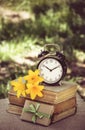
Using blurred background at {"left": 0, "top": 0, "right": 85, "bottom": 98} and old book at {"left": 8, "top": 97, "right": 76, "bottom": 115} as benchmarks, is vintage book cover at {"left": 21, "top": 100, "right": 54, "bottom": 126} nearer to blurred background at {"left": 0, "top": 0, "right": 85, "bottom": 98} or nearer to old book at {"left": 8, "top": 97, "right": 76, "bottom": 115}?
old book at {"left": 8, "top": 97, "right": 76, "bottom": 115}

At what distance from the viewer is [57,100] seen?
2.35 metres

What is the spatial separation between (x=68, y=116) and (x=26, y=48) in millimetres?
2017

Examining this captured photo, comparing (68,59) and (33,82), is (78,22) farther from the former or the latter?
(33,82)

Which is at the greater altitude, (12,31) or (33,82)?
(33,82)

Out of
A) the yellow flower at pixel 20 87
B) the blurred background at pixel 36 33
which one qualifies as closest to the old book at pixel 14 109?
the yellow flower at pixel 20 87

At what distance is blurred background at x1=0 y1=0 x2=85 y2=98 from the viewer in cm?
410

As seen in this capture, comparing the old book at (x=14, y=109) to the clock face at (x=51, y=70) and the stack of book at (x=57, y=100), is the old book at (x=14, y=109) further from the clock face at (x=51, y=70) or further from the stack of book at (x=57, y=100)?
the clock face at (x=51, y=70)

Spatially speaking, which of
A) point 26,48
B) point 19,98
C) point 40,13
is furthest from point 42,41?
point 19,98

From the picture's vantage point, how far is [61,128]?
2.36 meters

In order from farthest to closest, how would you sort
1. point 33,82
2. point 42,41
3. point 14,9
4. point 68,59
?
point 14,9, point 42,41, point 68,59, point 33,82

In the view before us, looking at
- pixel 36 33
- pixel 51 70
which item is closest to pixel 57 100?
pixel 51 70

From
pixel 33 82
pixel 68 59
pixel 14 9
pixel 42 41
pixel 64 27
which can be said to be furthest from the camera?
pixel 14 9

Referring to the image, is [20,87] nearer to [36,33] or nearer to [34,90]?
[34,90]

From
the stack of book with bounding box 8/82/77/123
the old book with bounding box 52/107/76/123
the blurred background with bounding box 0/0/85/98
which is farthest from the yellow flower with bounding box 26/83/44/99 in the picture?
the blurred background with bounding box 0/0/85/98
